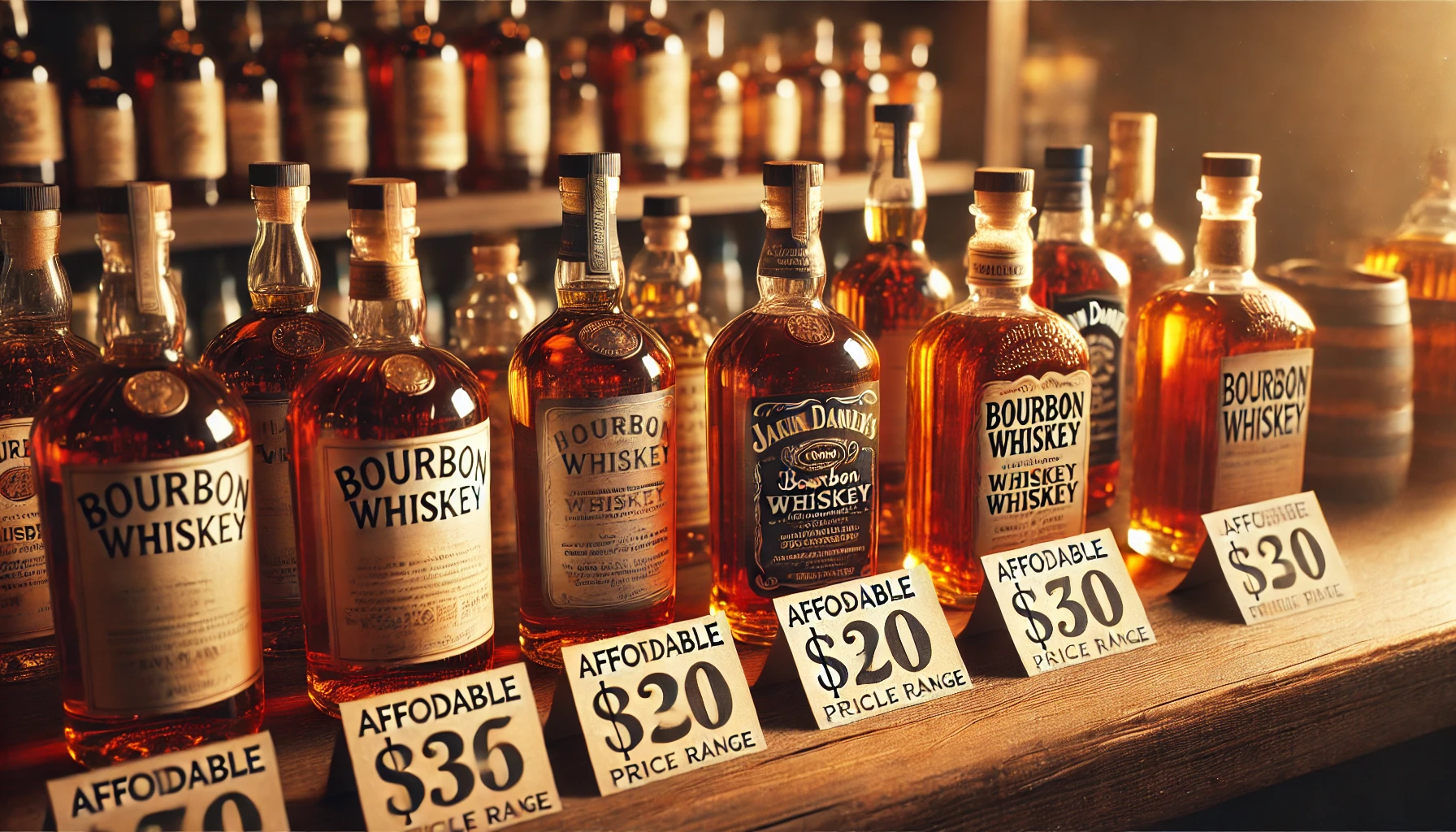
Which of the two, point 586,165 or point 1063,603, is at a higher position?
point 586,165

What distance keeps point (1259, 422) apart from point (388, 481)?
0.74 m

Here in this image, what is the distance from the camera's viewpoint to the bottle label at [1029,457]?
3.12ft

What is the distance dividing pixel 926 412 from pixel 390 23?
3.38 feet

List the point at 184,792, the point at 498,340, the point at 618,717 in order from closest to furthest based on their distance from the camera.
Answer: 1. the point at 184,792
2. the point at 618,717
3. the point at 498,340

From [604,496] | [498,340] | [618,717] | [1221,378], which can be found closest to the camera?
[618,717]

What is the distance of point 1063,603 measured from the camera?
2.99 ft

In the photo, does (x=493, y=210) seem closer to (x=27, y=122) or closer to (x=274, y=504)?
(x=27, y=122)

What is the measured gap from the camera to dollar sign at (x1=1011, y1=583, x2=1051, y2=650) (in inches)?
35.1

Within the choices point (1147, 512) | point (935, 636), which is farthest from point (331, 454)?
point (1147, 512)

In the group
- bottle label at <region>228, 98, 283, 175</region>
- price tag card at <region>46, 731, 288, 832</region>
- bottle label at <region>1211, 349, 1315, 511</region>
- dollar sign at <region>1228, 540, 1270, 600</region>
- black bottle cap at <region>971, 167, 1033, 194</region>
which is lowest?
dollar sign at <region>1228, 540, 1270, 600</region>

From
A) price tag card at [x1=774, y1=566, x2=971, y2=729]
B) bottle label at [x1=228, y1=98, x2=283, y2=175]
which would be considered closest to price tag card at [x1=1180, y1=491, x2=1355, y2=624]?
price tag card at [x1=774, y1=566, x2=971, y2=729]

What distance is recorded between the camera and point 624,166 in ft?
5.61

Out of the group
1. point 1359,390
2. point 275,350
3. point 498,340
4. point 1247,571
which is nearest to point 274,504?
point 275,350

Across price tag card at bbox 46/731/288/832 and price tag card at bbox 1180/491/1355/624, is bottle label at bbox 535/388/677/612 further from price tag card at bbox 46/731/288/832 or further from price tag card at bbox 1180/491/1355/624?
price tag card at bbox 1180/491/1355/624
